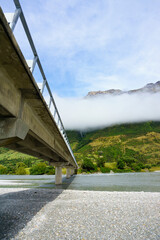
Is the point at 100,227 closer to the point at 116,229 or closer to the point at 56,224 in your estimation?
the point at 116,229

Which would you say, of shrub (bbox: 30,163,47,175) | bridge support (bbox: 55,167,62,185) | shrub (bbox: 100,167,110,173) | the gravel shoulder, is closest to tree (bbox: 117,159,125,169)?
shrub (bbox: 100,167,110,173)

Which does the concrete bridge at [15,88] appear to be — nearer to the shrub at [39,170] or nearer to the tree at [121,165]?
the shrub at [39,170]

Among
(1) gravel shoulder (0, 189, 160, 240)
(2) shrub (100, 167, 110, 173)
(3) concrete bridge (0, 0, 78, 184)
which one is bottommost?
(2) shrub (100, 167, 110, 173)

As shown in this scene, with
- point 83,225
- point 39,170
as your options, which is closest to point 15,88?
point 83,225

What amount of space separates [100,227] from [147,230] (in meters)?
2.47

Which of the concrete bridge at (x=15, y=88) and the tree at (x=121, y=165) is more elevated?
the concrete bridge at (x=15, y=88)

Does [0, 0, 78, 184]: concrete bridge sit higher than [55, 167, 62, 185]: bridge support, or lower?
higher

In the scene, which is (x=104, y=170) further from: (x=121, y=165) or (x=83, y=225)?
(x=83, y=225)

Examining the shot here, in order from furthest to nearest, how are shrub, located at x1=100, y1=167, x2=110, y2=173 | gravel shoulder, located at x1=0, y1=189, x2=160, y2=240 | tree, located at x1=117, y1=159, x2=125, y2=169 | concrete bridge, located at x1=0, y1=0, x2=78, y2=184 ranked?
tree, located at x1=117, y1=159, x2=125, y2=169 < shrub, located at x1=100, y1=167, x2=110, y2=173 < gravel shoulder, located at x1=0, y1=189, x2=160, y2=240 < concrete bridge, located at x1=0, y1=0, x2=78, y2=184

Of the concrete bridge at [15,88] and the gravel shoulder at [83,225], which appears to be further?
the gravel shoulder at [83,225]

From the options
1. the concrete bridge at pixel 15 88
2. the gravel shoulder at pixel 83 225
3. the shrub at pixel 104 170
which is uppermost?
the concrete bridge at pixel 15 88

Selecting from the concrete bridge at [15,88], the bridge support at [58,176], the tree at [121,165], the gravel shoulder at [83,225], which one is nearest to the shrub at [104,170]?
the tree at [121,165]

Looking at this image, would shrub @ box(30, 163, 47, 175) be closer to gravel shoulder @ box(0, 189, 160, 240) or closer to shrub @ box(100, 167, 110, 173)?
shrub @ box(100, 167, 110, 173)

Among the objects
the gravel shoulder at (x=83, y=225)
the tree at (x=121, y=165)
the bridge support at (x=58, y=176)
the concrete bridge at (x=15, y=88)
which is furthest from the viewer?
the tree at (x=121, y=165)
